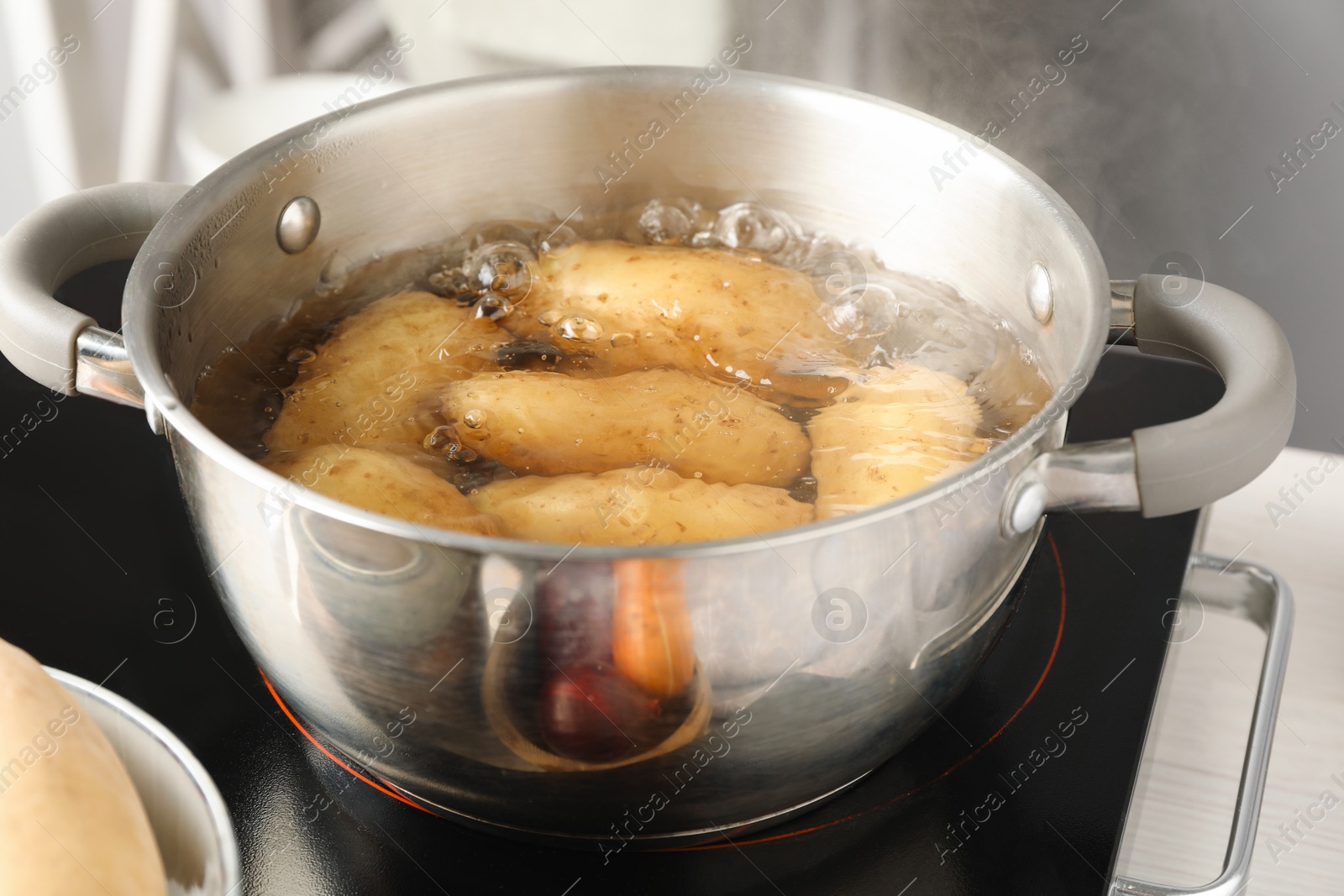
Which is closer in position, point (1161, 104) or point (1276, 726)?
point (1276, 726)

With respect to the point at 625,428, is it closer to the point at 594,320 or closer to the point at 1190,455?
the point at 594,320

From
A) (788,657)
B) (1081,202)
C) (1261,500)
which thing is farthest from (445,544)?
(1081,202)

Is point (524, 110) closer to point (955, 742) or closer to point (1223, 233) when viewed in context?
point (955, 742)

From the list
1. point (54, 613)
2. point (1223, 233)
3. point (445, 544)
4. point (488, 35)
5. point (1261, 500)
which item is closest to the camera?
point (445, 544)

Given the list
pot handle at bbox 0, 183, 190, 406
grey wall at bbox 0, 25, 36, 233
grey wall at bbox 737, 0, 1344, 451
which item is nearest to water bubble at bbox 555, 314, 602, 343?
pot handle at bbox 0, 183, 190, 406

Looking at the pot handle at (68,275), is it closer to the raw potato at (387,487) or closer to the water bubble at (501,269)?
the raw potato at (387,487)

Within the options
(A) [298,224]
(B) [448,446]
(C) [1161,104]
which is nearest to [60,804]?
(B) [448,446]

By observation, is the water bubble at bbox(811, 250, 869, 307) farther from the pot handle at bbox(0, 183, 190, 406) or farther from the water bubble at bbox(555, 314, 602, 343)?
the pot handle at bbox(0, 183, 190, 406)
